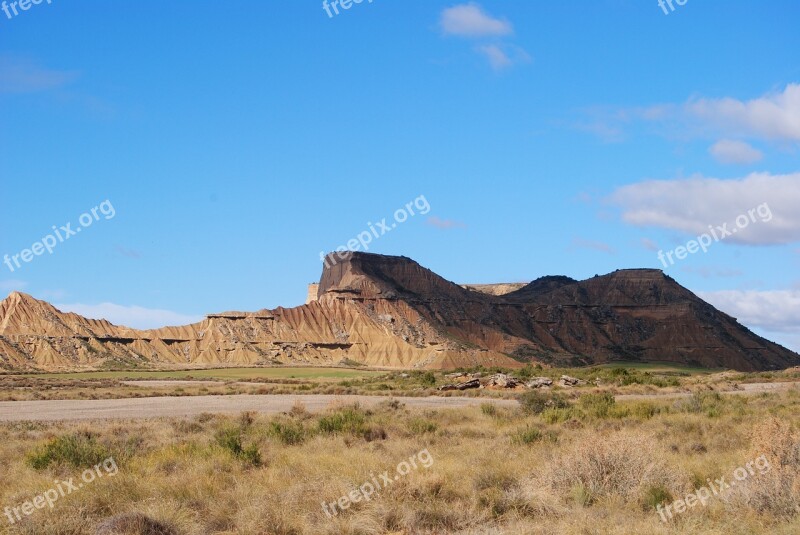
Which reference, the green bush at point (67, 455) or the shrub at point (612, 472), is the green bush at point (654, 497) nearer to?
the shrub at point (612, 472)

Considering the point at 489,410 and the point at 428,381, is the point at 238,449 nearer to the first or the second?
the point at 489,410

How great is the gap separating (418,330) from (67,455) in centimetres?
12794

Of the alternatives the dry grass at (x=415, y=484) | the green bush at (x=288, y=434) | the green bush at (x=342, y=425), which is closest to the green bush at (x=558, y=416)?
A: the dry grass at (x=415, y=484)

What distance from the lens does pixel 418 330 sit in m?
142

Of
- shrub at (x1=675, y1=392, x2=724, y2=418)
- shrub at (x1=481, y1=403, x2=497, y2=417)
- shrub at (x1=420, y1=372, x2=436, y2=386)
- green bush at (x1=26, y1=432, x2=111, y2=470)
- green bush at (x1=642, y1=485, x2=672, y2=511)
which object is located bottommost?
green bush at (x1=642, y1=485, x2=672, y2=511)

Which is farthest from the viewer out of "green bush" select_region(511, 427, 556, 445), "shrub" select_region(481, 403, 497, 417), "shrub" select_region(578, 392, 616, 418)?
"shrub" select_region(481, 403, 497, 417)

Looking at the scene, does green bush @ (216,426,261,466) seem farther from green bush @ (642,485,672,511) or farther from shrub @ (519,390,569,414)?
shrub @ (519,390,569,414)

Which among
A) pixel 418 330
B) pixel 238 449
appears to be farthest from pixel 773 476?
pixel 418 330

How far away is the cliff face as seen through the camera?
12094cm

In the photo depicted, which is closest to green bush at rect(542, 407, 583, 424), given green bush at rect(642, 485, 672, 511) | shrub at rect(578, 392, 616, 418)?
shrub at rect(578, 392, 616, 418)

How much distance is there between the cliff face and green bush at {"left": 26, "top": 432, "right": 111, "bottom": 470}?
323 feet

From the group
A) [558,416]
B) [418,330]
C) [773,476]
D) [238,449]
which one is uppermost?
Answer: [418,330]

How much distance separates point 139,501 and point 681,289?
180242mm

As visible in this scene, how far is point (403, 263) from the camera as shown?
567 ft
